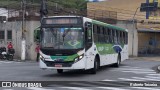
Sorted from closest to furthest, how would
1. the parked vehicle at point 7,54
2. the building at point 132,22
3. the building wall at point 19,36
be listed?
the parked vehicle at point 7,54 < the building wall at point 19,36 < the building at point 132,22

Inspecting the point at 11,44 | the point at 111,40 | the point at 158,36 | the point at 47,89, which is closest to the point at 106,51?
the point at 111,40

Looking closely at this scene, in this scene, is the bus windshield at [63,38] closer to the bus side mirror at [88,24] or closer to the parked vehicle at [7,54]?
the bus side mirror at [88,24]

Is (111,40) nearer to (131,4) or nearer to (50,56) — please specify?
(50,56)

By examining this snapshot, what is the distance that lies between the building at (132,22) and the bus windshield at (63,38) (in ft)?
96.6

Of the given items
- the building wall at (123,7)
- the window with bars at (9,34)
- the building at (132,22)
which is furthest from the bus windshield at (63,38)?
the building wall at (123,7)

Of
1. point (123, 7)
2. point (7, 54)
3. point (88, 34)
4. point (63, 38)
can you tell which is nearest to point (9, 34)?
point (7, 54)

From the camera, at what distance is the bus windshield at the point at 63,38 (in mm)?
19984

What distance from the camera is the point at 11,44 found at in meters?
41.0

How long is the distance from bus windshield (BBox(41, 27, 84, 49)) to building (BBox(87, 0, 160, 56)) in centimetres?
2944

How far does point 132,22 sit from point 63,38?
3101 centimetres

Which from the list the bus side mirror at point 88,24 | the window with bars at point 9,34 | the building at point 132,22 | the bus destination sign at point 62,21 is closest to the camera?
the bus destination sign at point 62,21

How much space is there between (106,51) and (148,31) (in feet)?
97.9

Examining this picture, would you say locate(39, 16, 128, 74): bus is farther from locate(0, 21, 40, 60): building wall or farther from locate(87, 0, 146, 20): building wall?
locate(87, 0, 146, 20): building wall

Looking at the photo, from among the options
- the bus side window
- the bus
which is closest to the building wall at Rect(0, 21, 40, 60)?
the bus
